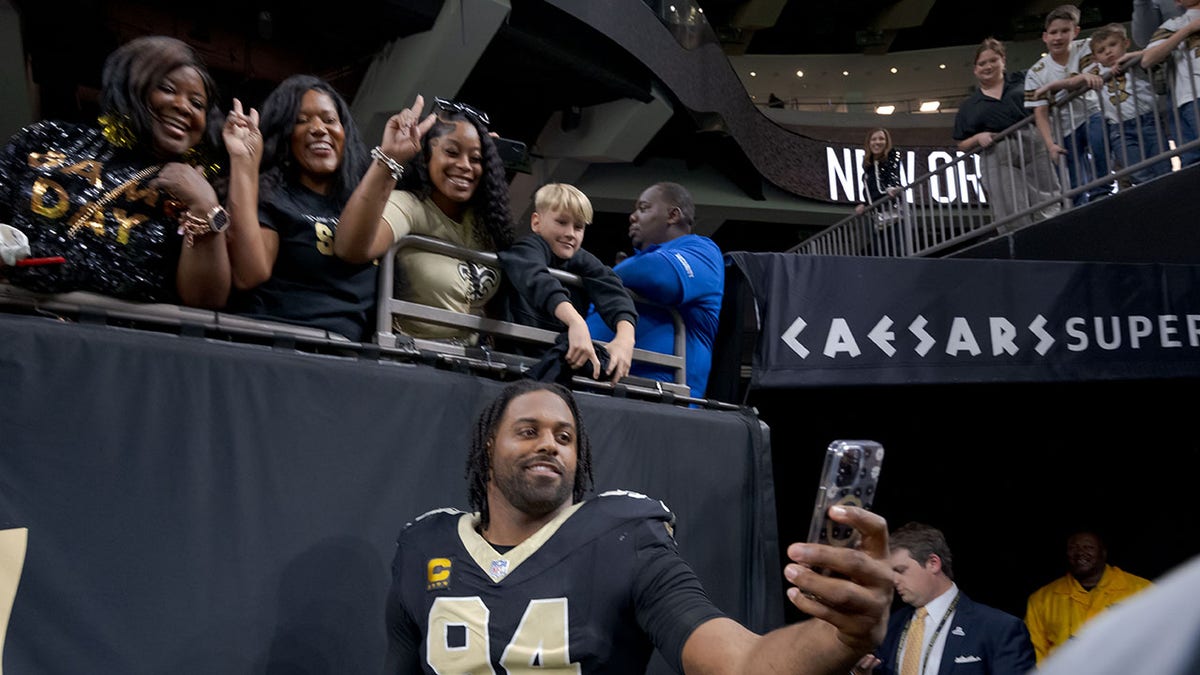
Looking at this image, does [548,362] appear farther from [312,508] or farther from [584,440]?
[312,508]

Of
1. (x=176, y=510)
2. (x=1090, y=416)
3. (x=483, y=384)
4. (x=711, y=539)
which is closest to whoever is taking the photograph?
(x=176, y=510)

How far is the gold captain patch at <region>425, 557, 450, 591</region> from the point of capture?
9.08 feet

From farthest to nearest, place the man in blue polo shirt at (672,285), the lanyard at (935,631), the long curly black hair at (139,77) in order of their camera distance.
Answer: the lanyard at (935,631) < the man in blue polo shirt at (672,285) < the long curly black hair at (139,77)

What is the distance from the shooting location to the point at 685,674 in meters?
2.39

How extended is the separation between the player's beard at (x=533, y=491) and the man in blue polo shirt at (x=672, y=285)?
1.67 m

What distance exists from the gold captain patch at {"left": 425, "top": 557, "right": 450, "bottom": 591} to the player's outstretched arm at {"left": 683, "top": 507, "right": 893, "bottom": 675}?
0.92 metres

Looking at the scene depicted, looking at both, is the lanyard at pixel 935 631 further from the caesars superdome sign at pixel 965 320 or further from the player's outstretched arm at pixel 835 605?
the player's outstretched arm at pixel 835 605

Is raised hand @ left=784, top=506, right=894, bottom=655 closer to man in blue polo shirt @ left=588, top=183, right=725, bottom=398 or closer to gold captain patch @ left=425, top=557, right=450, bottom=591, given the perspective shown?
gold captain patch @ left=425, top=557, right=450, bottom=591

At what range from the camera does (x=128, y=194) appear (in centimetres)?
309

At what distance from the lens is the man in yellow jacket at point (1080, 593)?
668 centimetres

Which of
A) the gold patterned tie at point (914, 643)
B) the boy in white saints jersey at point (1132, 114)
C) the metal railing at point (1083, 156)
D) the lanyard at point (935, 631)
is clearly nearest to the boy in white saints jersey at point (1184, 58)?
the metal railing at point (1083, 156)

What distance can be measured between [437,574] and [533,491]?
32 centimetres

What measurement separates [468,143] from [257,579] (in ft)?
5.57

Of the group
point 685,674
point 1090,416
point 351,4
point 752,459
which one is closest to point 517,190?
point 351,4
